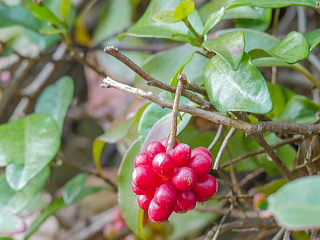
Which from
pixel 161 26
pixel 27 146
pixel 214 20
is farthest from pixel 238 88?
pixel 27 146

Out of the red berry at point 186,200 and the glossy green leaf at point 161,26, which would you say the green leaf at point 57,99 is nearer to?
the glossy green leaf at point 161,26

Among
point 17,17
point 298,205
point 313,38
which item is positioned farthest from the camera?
point 17,17

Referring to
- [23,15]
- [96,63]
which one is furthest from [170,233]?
[23,15]

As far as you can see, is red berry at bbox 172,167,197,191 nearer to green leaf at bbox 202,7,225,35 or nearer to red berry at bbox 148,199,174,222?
red berry at bbox 148,199,174,222

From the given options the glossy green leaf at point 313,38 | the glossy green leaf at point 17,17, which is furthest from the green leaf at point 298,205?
the glossy green leaf at point 17,17

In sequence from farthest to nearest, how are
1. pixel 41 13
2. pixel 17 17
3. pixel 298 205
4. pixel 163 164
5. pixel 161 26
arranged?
pixel 17 17, pixel 41 13, pixel 161 26, pixel 163 164, pixel 298 205

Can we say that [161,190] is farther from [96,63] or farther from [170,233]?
[96,63]

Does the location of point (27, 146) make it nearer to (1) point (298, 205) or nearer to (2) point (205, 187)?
(2) point (205, 187)
